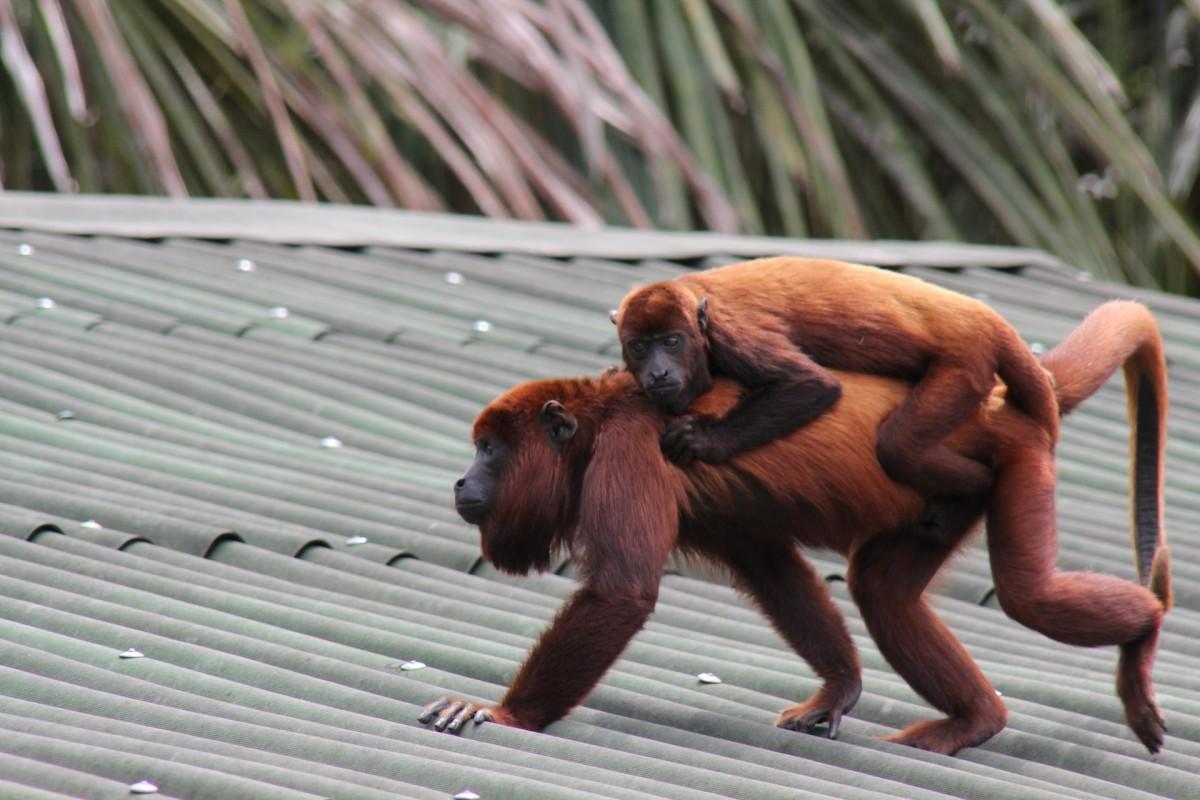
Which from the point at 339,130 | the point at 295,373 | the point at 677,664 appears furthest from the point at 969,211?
the point at 677,664

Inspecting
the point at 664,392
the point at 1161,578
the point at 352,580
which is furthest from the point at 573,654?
the point at 1161,578

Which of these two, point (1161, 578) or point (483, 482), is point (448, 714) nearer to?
point (483, 482)

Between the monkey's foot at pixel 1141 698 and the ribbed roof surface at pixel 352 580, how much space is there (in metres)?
0.05

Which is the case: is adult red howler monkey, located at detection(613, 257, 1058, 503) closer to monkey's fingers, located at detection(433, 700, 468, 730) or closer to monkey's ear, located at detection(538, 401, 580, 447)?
monkey's ear, located at detection(538, 401, 580, 447)

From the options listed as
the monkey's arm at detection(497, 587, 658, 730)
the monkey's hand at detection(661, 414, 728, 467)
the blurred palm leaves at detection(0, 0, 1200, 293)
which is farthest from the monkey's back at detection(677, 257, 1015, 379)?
the blurred palm leaves at detection(0, 0, 1200, 293)

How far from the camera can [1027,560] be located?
3.61 m

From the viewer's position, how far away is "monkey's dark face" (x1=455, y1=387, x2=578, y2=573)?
3.72 metres

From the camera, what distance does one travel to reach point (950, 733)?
3727 mm

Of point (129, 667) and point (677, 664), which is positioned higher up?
point (129, 667)

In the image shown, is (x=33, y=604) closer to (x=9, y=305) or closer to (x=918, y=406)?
(x=918, y=406)

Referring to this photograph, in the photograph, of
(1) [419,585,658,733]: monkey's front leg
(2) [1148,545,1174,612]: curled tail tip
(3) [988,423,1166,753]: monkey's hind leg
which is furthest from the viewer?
(2) [1148,545,1174,612]: curled tail tip

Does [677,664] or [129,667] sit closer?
[129,667]

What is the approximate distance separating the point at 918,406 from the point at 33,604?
1.91 meters

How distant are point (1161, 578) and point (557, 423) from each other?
4.32 ft
